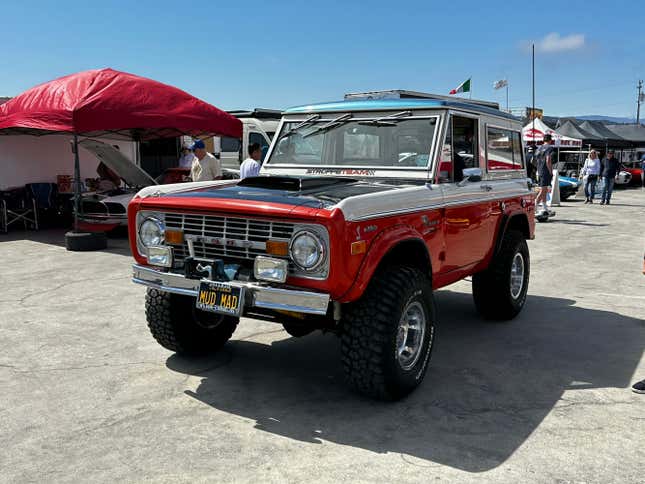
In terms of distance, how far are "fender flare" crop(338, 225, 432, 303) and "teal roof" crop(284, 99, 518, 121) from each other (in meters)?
1.34

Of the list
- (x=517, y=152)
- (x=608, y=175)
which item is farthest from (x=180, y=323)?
(x=608, y=175)

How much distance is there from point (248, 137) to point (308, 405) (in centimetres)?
1273

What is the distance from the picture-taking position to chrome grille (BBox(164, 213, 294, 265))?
12.5ft

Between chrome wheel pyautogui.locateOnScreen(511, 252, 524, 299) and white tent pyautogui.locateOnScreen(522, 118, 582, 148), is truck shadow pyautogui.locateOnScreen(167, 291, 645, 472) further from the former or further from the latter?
white tent pyautogui.locateOnScreen(522, 118, 582, 148)

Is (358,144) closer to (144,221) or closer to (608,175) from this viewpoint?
(144,221)

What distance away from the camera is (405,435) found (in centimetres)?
362

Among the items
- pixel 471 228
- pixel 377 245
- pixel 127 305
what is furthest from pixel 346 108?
pixel 127 305

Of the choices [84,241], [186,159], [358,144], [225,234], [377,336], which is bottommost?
[84,241]

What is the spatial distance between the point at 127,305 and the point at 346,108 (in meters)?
3.33

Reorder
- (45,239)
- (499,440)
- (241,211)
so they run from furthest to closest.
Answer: (45,239) < (241,211) < (499,440)

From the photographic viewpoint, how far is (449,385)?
4.43 metres

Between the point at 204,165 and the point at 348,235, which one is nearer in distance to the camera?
the point at 348,235

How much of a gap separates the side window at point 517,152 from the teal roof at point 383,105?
0.88 meters

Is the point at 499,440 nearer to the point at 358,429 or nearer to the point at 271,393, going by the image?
the point at 358,429
